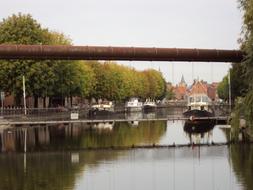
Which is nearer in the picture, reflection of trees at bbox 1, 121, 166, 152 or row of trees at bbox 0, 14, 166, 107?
reflection of trees at bbox 1, 121, 166, 152

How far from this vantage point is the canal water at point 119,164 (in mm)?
31594

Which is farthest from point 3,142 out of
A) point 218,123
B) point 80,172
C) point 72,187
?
point 218,123

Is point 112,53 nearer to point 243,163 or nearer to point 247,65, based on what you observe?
point 243,163

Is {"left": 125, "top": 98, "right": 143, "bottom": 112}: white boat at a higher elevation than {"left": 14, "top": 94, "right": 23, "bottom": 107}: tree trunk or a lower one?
lower

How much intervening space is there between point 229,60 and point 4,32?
36.8 meters

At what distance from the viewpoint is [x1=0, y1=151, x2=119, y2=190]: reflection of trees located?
103 ft

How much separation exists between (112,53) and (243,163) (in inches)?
494

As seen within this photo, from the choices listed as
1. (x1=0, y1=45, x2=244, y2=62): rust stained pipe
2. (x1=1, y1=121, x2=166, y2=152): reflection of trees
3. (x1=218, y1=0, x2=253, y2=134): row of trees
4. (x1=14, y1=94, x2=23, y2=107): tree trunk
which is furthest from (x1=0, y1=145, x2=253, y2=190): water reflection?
(x1=14, y1=94, x2=23, y2=107): tree trunk

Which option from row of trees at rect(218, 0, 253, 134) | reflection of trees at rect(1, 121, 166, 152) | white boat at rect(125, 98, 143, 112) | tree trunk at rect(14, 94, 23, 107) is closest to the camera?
row of trees at rect(218, 0, 253, 134)

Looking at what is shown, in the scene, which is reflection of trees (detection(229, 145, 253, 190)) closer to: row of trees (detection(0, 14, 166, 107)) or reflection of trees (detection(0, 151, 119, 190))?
reflection of trees (detection(0, 151, 119, 190))

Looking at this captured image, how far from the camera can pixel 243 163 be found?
3875cm

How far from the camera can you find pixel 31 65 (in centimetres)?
7225

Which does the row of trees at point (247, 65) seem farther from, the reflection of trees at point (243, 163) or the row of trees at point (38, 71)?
the row of trees at point (38, 71)

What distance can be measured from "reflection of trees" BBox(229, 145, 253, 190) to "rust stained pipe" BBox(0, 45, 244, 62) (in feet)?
22.5
